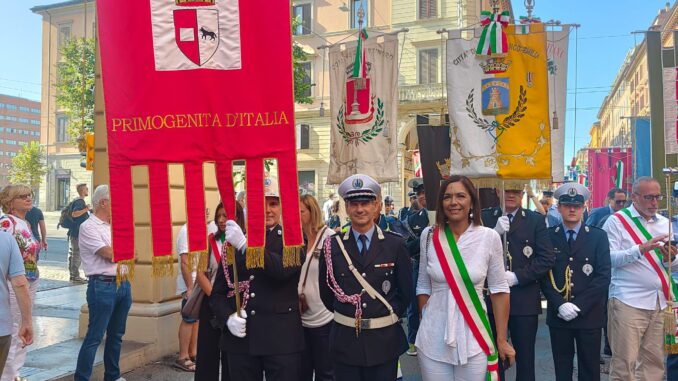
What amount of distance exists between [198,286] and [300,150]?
29.4 meters

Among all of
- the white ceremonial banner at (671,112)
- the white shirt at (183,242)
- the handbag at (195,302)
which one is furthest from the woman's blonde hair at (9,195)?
the white ceremonial banner at (671,112)

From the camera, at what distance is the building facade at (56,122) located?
41.3 metres

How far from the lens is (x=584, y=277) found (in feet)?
16.3

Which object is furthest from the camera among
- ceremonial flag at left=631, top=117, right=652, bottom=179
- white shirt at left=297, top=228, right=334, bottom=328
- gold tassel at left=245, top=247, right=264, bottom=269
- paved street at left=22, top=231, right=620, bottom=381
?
ceremonial flag at left=631, top=117, right=652, bottom=179

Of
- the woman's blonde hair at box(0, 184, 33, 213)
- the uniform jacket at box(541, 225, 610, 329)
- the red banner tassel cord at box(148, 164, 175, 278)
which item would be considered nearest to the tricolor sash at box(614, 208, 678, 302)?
the uniform jacket at box(541, 225, 610, 329)

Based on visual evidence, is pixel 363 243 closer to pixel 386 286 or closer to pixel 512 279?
pixel 386 286

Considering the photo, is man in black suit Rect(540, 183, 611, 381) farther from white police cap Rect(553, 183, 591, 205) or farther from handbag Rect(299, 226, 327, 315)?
handbag Rect(299, 226, 327, 315)

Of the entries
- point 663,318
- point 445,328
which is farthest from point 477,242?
point 663,318

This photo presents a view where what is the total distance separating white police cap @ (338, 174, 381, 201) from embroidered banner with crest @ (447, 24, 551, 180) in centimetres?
272

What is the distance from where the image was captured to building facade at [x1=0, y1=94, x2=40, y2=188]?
13288 cm

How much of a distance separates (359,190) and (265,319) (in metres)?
1.09

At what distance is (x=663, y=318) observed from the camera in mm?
5074

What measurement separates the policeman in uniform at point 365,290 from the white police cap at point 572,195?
6.50 feet

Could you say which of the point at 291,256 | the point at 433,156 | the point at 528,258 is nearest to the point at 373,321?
the point at 291,256
